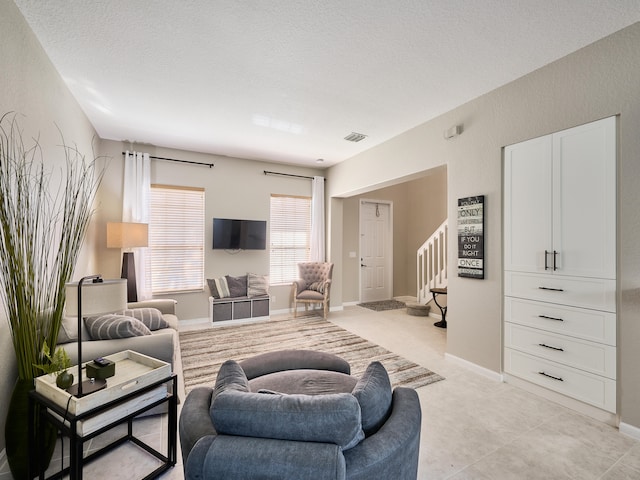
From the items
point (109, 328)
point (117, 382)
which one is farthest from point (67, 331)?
point (117, 382)

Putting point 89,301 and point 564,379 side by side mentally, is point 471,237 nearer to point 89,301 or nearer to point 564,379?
point 564,379

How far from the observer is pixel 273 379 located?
189cm

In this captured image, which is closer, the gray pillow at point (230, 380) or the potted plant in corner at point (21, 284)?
the gray pillow at point (230, 380)

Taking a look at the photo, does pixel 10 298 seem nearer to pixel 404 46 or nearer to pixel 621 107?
pixel 404 46

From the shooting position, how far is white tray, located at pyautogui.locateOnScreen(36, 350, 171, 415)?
4.72ft

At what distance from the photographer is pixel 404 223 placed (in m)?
7.41

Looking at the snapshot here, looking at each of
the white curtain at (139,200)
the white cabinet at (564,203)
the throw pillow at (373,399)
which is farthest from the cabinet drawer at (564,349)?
the white curtain at (139,200)

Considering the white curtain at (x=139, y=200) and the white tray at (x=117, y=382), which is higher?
the white curtain at (x=139, y=200)

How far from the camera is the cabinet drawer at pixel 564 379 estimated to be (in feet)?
7.31

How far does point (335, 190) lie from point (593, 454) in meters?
4.81

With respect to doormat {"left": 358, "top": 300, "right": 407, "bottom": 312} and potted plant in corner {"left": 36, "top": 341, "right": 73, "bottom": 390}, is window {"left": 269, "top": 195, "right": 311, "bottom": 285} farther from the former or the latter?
potted plant in corner {"left": 36, "top": 341, "right": 73, "bottom": 390}

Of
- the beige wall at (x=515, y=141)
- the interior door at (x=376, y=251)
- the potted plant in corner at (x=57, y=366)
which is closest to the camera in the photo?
the potted plant in corner at (x=57, y=366)

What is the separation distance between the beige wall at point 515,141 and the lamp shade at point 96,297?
319cm

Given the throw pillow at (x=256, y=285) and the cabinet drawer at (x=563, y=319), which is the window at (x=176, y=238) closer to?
the throw pillow at (x=256, y=285)
